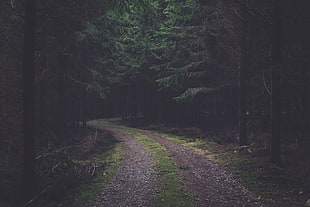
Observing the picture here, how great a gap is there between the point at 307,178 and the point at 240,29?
9.87m

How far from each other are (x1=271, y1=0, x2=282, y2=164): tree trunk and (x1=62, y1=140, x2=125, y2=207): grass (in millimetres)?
7537

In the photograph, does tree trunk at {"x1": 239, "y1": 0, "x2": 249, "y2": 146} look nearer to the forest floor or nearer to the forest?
the forest

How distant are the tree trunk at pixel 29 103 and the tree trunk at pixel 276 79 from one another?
988 cm

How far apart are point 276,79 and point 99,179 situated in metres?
9.06

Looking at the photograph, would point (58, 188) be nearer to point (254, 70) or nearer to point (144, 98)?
point (254, 70)

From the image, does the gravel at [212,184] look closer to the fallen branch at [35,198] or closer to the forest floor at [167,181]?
the forest floor at [167,181]

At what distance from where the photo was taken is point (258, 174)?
38.4 feet

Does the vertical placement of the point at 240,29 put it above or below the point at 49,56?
above

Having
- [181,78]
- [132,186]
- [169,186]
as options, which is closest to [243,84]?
[181,78]

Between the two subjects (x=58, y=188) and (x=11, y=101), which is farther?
(x=11, y=101)

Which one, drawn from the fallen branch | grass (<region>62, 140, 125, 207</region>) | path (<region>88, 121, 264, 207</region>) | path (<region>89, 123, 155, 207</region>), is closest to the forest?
the fallen branch

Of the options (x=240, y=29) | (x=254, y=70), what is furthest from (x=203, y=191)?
(x=240, y=29)

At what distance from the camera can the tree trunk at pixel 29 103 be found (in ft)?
31.4

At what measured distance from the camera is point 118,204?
29.5 feet
